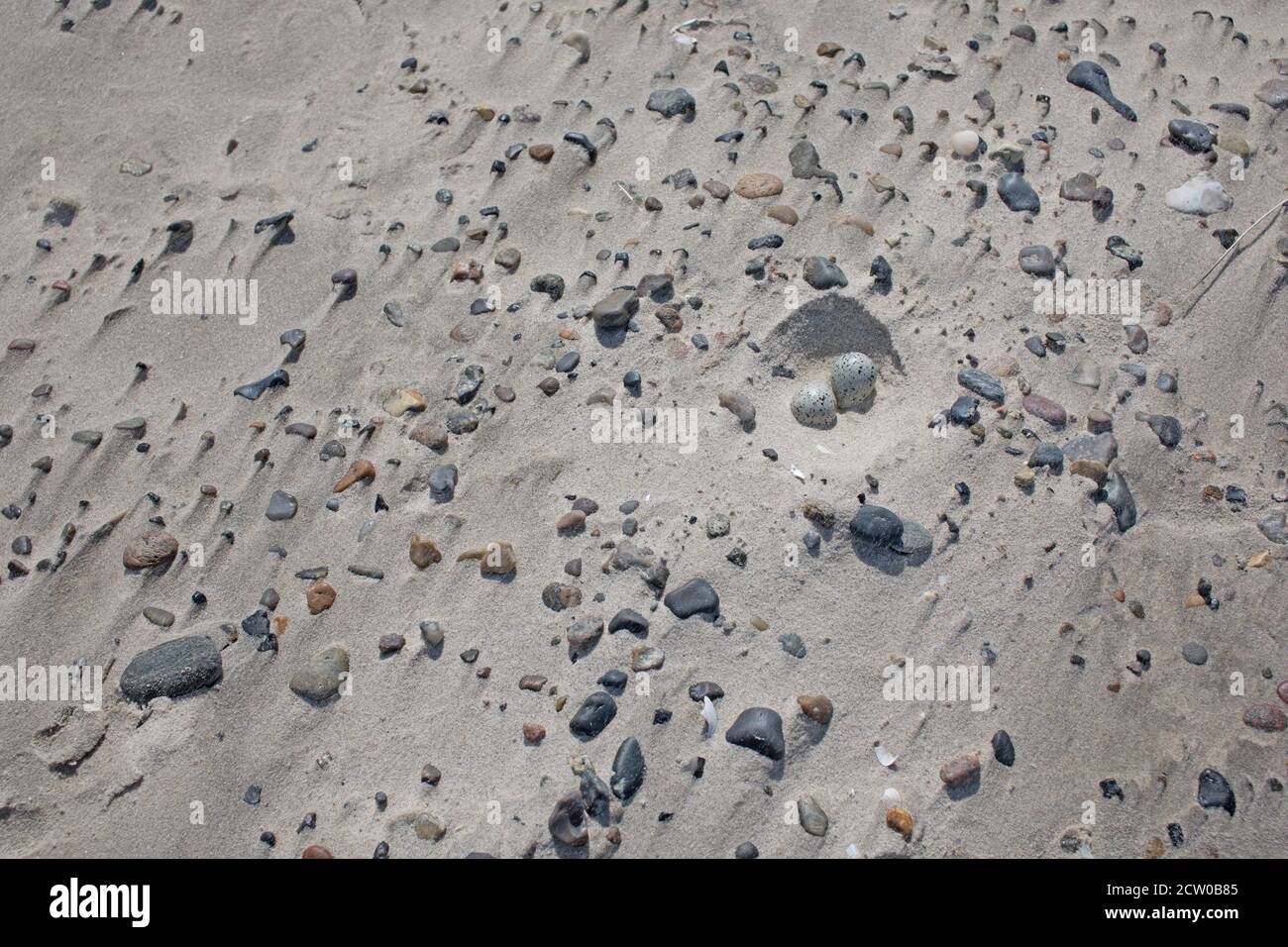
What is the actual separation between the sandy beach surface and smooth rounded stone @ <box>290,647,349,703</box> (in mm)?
12

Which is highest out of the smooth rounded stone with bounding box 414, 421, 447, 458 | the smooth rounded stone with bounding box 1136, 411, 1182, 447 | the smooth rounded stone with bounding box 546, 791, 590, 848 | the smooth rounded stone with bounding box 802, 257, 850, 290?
the smooth rounded stone with bounding box 802, 257, 850, 290

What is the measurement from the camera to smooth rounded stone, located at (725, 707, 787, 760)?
2.73 metres

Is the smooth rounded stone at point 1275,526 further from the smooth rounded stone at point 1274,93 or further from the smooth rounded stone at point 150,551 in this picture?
the smooth rounded stone at point 150,551

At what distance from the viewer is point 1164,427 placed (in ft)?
10.9

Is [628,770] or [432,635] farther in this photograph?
[432,635]

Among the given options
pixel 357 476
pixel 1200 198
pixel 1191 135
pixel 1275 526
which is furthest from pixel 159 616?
pixel 1191 135

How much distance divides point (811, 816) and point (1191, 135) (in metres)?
3.19

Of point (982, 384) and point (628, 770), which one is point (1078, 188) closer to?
point (982, 384)

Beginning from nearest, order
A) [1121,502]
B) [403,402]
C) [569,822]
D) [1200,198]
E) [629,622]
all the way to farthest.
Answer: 1. [569,822]
2. [629,622]
3. [1121,502]
4. [403,402]
5. [1200,198]

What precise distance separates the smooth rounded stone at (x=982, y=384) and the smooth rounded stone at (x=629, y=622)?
1405 mm

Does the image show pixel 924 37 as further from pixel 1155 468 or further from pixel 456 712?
pixel 456 712

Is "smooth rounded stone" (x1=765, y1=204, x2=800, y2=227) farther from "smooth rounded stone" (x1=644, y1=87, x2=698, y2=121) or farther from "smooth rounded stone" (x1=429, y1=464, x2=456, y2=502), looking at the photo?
"smooth rounded stone" (x1=429, y1=464, x2=456, y2=502)

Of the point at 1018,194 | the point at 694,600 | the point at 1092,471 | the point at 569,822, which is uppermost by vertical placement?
the point at 1018,194

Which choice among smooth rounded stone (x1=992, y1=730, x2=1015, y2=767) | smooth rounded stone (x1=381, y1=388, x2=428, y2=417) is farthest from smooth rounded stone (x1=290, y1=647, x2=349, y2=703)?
smooth rounded stone (x1=992, y1=730, x2=1015, y2=767)
